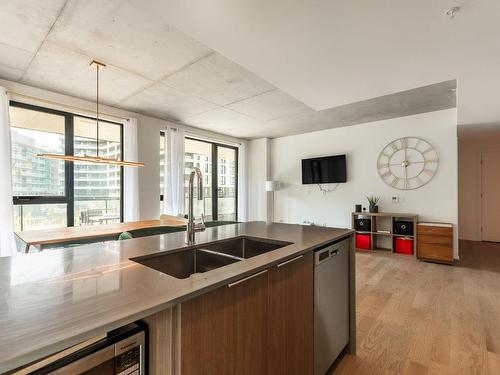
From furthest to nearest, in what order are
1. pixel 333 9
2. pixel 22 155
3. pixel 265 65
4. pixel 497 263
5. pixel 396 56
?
pixel 497 263
pixel 22 155
pixel 265 65
pixel 396 56
pixel 333 9

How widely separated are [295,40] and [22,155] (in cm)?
393

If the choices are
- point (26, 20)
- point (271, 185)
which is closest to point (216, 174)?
point (271, 185)

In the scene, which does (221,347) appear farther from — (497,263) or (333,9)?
(497,263)

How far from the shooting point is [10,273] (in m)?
0.99

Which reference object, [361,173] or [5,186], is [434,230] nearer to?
[361,173]

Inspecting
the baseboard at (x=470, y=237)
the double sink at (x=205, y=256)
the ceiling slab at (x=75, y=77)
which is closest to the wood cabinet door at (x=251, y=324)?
the double sink at (x=205, y=256)

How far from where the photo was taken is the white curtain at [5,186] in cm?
305

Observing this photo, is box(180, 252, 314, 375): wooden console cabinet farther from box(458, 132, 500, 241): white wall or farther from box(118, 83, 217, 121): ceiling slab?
box(458, 132, 500, 241): white wall

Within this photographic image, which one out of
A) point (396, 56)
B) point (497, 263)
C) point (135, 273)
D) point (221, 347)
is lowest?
point (497, 263)

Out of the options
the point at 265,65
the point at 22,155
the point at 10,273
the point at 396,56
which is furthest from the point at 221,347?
the point at 22,155

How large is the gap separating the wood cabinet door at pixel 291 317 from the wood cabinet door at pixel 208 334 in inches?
10.8

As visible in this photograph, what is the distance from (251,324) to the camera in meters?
1.05

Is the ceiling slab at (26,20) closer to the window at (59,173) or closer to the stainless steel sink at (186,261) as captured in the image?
the window at (59,173)

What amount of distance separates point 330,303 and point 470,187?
6.58m
